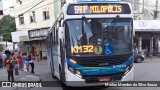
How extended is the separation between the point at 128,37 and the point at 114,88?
2.42m

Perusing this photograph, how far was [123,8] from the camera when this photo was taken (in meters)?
9.64

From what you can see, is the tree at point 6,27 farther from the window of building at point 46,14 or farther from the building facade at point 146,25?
the building facade at point 146,25

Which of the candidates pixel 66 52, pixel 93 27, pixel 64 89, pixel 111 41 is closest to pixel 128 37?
pixel 111 41

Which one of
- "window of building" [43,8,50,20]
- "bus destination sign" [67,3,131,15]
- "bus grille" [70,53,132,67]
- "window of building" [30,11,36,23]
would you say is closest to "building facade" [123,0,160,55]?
"window of building" [43,8,50,20]

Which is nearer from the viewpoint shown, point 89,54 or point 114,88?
point 89,54

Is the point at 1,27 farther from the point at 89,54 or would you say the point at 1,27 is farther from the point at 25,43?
the point at 89,54

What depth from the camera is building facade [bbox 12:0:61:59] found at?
112 feet

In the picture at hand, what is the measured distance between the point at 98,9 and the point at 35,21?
29.2 meters

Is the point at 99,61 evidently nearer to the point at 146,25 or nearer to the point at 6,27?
the point at 146,25

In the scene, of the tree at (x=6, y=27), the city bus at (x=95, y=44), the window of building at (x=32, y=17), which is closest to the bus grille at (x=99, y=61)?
the city bus at (x=95, y=44)

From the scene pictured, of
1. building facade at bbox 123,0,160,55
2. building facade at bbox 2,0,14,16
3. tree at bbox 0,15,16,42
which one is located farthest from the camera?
building facade at bbox 2,0,14,16

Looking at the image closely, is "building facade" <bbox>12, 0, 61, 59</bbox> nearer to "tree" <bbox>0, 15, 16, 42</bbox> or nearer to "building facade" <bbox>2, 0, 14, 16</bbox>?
"tree" <bbox>0, 15, 16, 42</bbox>

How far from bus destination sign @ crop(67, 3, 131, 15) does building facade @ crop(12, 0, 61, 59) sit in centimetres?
2384

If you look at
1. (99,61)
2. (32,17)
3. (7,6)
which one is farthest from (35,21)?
(7,6)
